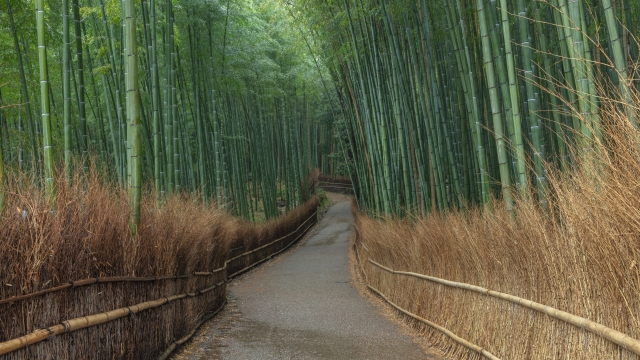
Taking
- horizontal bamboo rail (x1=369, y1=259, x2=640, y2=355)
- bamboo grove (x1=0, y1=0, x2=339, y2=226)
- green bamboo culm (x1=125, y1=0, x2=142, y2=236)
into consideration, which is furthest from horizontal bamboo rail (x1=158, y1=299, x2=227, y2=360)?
horizontal bamboo rail (x1=369, y1=259, x2=640, y2=355)

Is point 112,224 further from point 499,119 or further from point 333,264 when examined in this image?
point 333,264

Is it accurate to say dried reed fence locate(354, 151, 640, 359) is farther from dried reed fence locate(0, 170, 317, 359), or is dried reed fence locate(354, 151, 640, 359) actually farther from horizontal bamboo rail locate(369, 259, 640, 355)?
dried reed fence locate(0, 170, 317, 359)

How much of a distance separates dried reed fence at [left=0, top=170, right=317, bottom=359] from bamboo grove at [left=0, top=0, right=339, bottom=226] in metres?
0.27

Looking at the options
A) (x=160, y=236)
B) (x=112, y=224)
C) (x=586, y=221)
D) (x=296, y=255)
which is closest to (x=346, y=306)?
(x=160, y=236)

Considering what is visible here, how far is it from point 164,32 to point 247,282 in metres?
3.72

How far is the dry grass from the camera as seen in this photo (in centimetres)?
214

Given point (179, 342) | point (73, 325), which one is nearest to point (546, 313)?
point (73, 325)

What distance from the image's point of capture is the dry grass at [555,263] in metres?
2.14

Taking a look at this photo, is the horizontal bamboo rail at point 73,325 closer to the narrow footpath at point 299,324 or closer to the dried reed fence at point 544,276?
the narrow footpath at point 299,324

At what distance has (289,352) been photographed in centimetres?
464

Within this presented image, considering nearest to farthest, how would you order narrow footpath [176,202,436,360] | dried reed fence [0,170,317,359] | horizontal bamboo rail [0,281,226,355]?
→ horizontal bamboo rail [0,281,226,355], dried reed fence [0,170,317,359], narrow footpath [176,202,436,360]

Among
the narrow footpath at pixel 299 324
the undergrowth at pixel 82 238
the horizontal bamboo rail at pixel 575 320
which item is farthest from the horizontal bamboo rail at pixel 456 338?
the undergrowth at pixel 82 238

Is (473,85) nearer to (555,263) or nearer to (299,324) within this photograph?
(299,324)

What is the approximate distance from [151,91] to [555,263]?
189 inches
